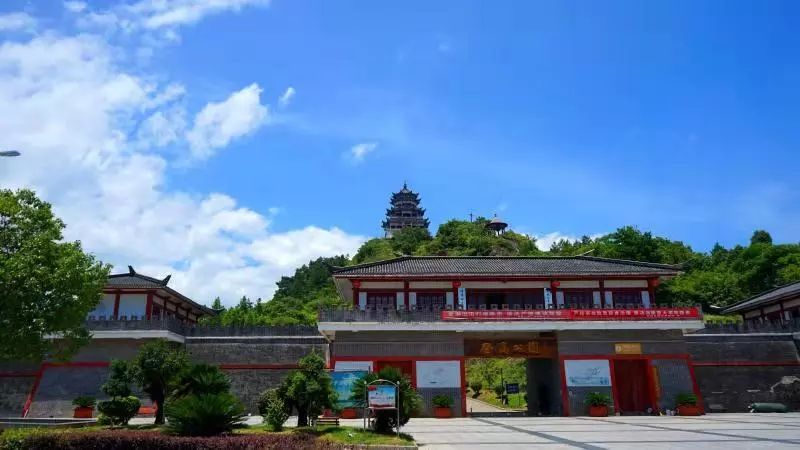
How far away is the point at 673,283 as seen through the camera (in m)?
58.6

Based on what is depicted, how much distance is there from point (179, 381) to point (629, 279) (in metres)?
23.4

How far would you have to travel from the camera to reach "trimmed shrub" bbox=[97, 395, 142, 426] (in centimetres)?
2016

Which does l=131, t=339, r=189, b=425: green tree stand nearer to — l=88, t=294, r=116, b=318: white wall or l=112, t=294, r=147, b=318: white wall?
l=112, t=294, r=147, b=318: white wall

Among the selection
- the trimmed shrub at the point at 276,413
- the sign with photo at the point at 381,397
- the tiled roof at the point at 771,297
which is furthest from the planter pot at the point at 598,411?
the trimmed shrub at the point at 276,413

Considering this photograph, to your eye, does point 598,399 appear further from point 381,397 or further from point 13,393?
point 13,393

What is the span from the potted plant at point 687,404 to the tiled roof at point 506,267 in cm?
634

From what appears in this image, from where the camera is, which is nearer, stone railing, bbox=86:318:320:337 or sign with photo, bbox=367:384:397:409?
sign with photo, bbox=367:384:397:409

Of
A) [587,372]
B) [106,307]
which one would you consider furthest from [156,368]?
[587,372]

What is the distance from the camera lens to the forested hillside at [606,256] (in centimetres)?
5609

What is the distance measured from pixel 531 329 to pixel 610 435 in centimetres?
1116

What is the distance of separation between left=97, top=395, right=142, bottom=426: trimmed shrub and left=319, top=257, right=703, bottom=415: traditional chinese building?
386 inches

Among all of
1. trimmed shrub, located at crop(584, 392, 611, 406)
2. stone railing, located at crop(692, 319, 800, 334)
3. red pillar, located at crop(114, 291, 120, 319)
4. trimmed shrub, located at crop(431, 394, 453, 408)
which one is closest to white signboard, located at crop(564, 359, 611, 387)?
trimmed shrub, located at crop(584, 392, 611, 406)

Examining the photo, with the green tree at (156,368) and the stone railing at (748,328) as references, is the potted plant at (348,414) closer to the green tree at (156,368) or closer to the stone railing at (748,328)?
the green tree at (156,368)

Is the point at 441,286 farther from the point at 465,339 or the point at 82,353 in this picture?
the point at 82,353
